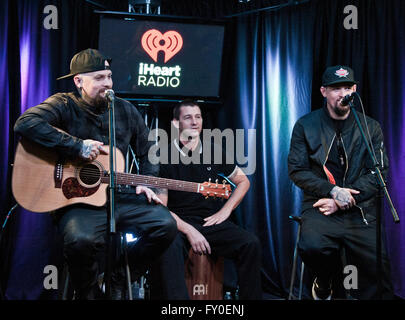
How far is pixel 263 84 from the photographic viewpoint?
5750mm

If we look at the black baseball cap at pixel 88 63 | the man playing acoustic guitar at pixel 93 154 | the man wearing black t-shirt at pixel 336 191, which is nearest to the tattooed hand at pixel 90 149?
the man playing acoustic guitar at pixel 93 154

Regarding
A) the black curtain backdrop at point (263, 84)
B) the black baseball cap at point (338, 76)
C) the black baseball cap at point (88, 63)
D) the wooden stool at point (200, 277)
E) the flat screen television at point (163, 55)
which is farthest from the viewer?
the flat screen television at point (163, 55)

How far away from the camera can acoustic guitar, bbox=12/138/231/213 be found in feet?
11.8

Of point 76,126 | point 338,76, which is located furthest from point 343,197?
point 76,126

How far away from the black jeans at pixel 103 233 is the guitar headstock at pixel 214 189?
1.88 feet

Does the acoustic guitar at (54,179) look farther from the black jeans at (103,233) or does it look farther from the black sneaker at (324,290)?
the black sneaker at (324,290)

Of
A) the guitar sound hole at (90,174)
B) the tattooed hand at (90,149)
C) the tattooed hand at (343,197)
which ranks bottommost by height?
the tattooed hand at (343,197)

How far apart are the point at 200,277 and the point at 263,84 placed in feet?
8.10

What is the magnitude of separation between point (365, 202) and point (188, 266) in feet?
5.27

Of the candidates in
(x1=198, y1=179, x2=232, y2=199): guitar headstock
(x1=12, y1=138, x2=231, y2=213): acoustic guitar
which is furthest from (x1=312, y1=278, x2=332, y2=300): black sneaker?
(x1=12, y1=138, x2=231, y2=213): acoustic guitar

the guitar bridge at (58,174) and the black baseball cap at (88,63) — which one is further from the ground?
the black baseball cap at (88,63)

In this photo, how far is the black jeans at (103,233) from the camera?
138 inches

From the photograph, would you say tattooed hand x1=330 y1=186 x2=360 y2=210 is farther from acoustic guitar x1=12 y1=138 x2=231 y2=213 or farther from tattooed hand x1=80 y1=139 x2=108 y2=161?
tattooed hand x1=80 y1=139 x2=108 y2=161
